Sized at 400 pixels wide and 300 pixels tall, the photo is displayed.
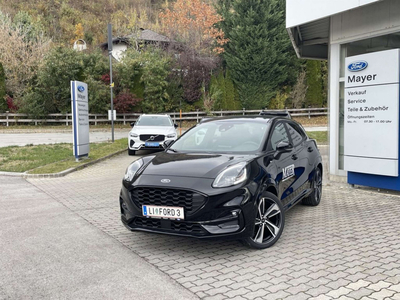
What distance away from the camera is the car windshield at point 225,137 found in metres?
5.16

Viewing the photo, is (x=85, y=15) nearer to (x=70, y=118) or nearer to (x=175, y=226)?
(x=70, y=118)

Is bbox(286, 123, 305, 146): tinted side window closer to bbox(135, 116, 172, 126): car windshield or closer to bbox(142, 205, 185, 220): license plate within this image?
bbox(142, 205, 185, 220): license plate

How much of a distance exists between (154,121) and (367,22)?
9242 mm

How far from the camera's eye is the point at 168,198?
416 cm

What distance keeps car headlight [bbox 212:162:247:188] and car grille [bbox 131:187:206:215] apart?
28 cm

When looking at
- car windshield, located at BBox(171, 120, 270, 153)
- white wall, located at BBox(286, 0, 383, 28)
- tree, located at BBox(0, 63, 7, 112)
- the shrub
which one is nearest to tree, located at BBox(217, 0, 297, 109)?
the shrub

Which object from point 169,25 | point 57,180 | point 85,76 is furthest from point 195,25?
point 57,180

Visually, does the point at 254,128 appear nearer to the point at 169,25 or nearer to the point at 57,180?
the point at 57,180

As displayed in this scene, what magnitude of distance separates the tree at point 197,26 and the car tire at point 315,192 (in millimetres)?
29587

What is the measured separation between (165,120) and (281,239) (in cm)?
1132

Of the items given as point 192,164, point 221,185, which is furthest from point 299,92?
point 221,185

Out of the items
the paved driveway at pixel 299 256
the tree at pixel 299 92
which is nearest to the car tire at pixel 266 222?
the paved driveway at pixel 299 256

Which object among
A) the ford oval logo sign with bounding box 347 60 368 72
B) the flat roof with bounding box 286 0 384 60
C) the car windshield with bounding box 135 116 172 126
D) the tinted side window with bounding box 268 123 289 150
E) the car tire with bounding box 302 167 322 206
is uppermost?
the flat roof with bounding box 286 0 384 60

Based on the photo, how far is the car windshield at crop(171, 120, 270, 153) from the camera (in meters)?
5.16
